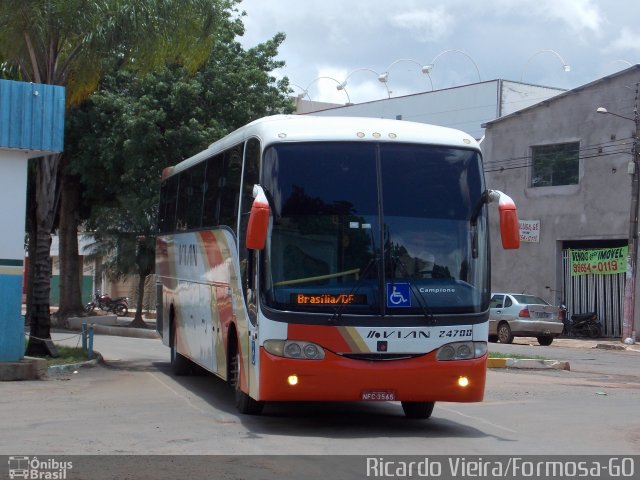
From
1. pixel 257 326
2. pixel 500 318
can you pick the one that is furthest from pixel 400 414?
pixel 500 318

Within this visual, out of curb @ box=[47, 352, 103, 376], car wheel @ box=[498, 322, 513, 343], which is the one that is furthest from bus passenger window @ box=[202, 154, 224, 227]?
car wheel @ box=[498, 322, 513, 343]

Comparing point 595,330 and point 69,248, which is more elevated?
point 69,248

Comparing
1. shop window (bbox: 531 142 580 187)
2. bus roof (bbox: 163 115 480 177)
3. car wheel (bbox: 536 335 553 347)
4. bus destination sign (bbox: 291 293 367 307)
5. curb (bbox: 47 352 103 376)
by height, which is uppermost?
shop window (bbox: 531 142 580 187)

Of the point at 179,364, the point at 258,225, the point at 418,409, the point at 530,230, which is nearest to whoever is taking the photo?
the point at 258,225

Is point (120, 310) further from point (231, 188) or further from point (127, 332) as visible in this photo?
→ point (231, 188)

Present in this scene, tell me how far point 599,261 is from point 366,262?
27036 millimetres

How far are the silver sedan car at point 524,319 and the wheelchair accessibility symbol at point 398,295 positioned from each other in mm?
20123

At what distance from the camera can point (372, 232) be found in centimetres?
1077

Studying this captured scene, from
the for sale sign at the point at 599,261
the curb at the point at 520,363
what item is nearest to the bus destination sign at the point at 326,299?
the curb at the point at 520,363

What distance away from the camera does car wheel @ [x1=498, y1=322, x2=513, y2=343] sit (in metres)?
31.3

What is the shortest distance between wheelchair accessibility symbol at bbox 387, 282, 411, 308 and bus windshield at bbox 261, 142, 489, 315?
11 millimetres

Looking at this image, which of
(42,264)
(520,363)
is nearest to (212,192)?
(42,264)

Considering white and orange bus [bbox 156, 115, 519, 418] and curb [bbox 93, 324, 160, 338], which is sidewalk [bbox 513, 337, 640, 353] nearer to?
curb [bbox 93, 324, 160, 338]
